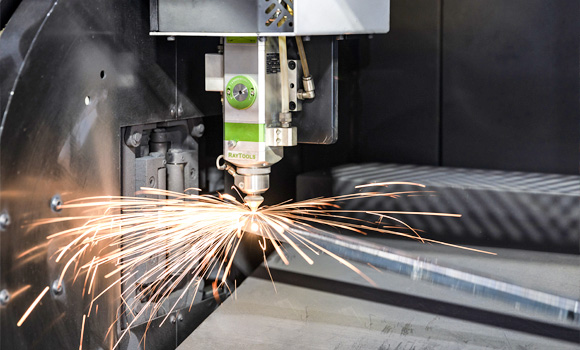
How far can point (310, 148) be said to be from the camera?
2684 mm

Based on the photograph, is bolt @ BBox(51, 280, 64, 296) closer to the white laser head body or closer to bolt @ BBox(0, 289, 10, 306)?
bolt @ BBox(0, 289, 10, 306)

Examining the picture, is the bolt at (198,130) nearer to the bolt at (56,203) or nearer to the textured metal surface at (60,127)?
the textured metal surface at (60,127)

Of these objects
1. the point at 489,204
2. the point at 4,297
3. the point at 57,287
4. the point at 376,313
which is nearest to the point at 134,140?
the point at 57,287

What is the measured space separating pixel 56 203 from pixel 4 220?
0.15m

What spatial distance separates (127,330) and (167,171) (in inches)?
16.9

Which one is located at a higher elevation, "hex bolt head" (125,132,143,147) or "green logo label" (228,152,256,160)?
"hex bolt head" (125,132,143,147)

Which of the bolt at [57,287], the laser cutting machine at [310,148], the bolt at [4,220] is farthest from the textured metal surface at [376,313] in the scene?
the bolt at [4,220]

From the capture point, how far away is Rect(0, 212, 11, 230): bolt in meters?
1.28

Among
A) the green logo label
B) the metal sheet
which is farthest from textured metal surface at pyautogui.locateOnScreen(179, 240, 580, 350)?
the metal sheet

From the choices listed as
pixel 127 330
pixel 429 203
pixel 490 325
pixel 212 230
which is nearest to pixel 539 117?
pixel 429 203

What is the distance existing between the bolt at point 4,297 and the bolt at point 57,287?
0.13 m

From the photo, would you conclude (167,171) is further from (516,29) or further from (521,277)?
(516,29)

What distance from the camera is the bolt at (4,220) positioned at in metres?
1.28

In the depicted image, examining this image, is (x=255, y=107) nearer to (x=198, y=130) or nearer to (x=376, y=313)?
(x=198, y=130)
